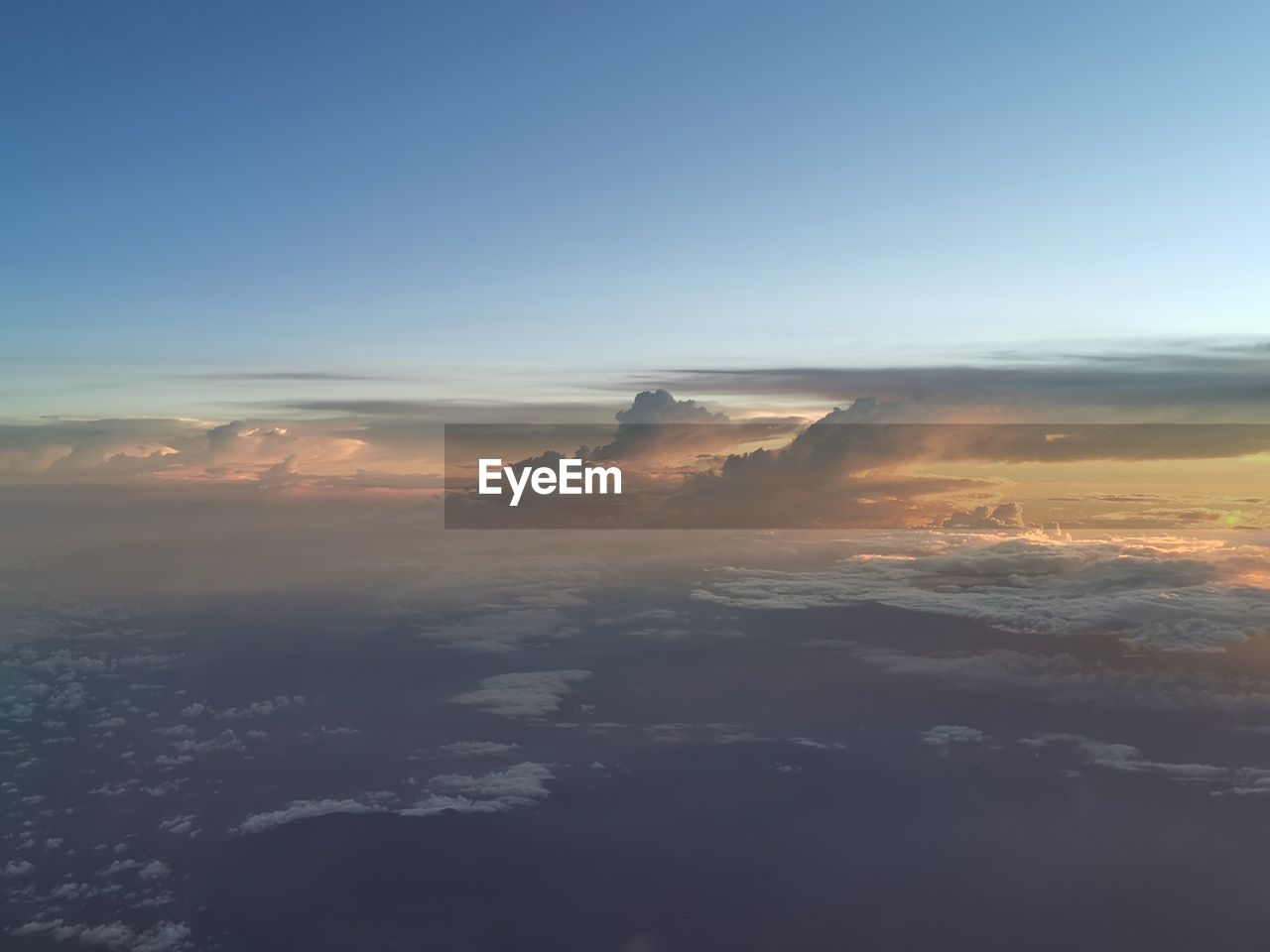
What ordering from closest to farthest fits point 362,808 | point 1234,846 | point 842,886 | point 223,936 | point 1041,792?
1. point 223,936
2. point 842,886
3. point 1234,846
4. point 362,808
5. point 1041,792

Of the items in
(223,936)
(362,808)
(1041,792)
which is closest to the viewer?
(223,936)

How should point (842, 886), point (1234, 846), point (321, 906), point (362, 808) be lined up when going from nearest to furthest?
point (321, 906)
point (842, 886)
point (1234, 846)
point (362, 808)

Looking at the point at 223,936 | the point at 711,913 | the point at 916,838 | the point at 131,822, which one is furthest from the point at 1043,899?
the point at 131,822

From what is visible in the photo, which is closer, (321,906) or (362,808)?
(321,906)

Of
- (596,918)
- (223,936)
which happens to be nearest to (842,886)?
(596,918)

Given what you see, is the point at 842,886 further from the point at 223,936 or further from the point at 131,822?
the point at 131,822

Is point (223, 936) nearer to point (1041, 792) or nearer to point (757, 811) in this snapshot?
point (757, 811)

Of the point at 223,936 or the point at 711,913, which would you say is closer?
the point at 223,936

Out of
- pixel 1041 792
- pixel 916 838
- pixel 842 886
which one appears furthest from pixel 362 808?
pixel 1041 792

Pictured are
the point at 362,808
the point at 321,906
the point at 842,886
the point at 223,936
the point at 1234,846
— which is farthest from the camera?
the point at 362,808
